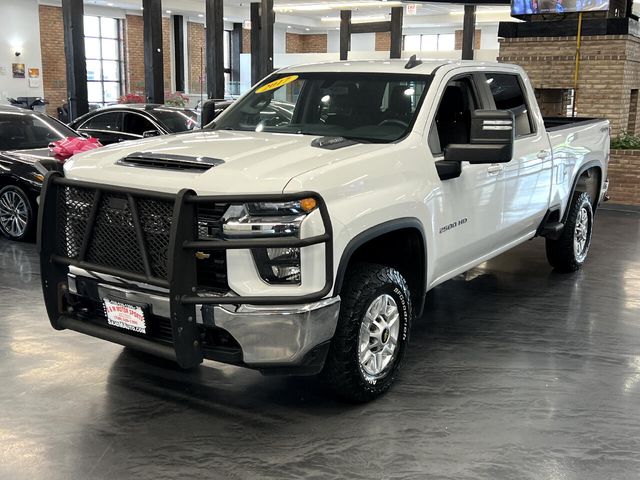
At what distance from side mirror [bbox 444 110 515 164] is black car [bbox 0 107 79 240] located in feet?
17.0

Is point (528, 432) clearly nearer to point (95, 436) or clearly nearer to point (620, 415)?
point (620, 415)

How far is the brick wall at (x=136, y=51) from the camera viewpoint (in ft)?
106

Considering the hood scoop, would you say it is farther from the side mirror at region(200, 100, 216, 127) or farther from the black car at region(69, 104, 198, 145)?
the black car at region(69, 104, 198, 145)

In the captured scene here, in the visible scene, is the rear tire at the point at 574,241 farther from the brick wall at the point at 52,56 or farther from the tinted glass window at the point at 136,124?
the brick wall at the point at 52,56

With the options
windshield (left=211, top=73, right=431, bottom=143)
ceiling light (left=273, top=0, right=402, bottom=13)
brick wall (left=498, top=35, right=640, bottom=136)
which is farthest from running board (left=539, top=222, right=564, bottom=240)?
ceiling light (left=273, top=0, right=402, bottom=13)

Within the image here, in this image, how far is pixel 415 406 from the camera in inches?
154

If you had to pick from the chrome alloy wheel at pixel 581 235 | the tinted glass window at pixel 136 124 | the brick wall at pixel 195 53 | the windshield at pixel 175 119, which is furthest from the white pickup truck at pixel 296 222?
the brick wall at pixel 195 53

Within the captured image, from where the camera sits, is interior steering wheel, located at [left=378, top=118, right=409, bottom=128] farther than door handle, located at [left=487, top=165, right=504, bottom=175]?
No

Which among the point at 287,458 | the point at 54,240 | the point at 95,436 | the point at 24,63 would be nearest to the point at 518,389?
the point at 287,458

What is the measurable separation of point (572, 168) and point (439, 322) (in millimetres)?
2047

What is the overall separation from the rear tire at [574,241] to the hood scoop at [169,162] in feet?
13.6

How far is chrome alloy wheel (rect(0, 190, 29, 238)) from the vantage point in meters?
7.91

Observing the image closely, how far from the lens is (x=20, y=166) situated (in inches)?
307

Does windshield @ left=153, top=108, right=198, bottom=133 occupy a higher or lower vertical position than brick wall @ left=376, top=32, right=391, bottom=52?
lower
